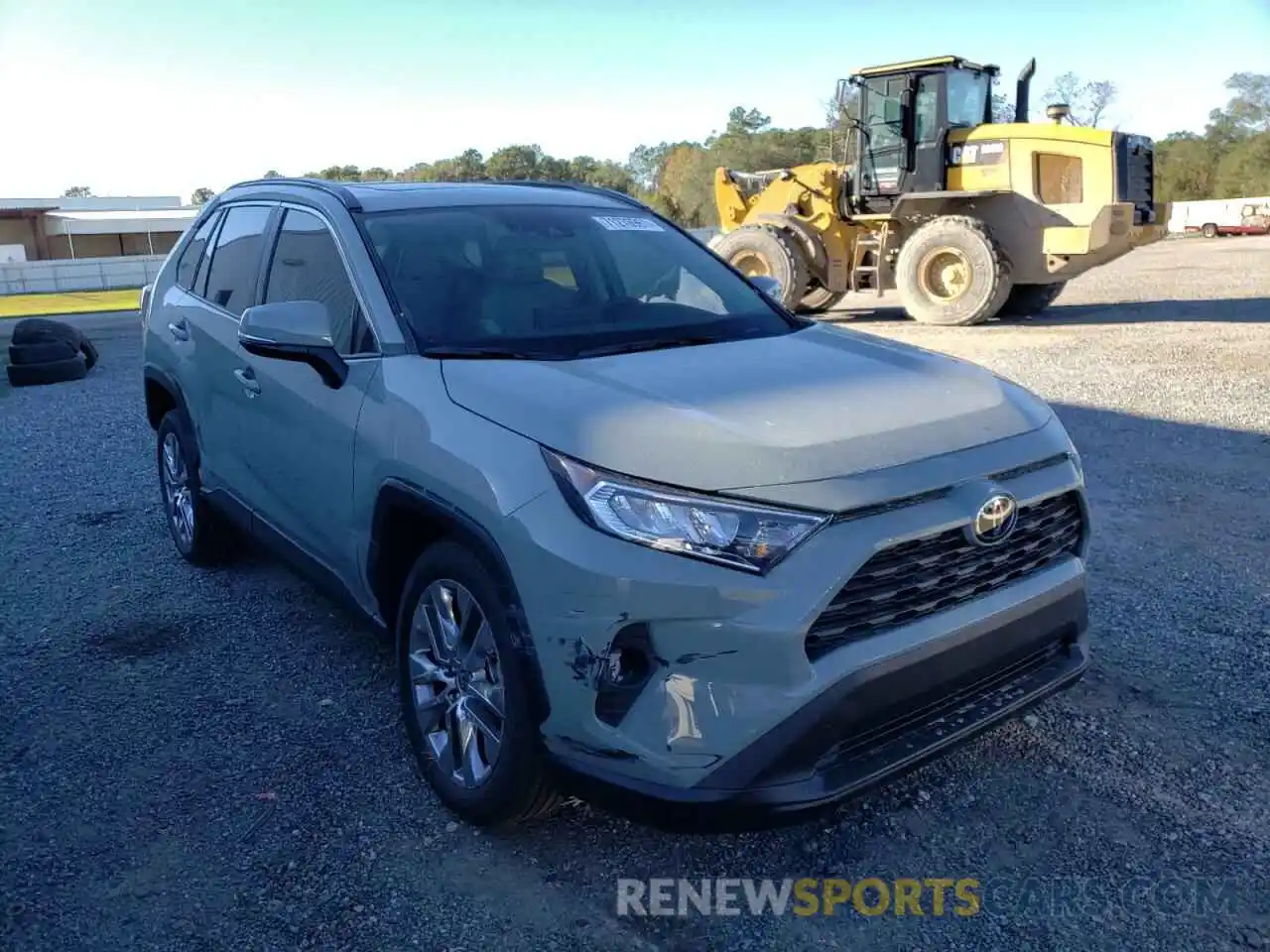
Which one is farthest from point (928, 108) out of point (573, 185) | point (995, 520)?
point (995, 520)

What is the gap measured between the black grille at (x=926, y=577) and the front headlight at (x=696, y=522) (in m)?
0.19

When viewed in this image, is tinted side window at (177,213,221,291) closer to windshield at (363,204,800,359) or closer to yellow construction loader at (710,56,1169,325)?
windshield at (363,204,800,359)

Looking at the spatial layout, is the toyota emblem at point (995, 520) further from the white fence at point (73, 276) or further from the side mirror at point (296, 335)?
the white fence at point (73, 276)

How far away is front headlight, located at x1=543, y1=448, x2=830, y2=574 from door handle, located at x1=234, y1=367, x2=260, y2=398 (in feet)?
6.70

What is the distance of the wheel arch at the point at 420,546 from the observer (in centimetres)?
257

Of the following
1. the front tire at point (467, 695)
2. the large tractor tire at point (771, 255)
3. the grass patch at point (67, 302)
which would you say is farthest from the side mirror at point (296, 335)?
the grass patch at point (67, 302)

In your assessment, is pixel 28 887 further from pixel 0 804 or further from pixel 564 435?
pixel 564 435

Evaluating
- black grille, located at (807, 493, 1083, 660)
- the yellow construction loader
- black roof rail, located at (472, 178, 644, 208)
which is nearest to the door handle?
black roof rail, located at (472, 178, 644, 208)

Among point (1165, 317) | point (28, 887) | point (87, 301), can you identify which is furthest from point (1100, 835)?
point (87, 301)

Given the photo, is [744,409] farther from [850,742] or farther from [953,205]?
[953,205]

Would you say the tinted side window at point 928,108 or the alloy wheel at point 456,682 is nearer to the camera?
the alloy wheel at point 456,682

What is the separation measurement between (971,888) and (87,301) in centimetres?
3371

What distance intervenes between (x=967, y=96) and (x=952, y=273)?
7.74 ft

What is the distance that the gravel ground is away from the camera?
2.62 meters
